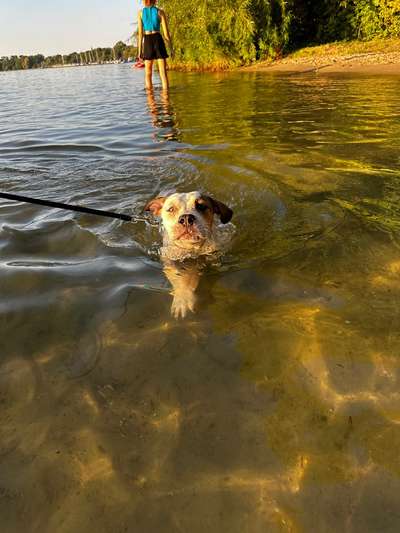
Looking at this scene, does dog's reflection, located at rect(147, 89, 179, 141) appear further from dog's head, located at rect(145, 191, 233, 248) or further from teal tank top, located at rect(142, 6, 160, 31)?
dog's head, located at rect(145, 191, 233, 248)

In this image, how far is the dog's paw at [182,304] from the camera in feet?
10.8

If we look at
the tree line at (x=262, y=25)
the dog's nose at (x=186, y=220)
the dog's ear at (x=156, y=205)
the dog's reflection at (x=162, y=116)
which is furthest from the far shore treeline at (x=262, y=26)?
the dog's nose at (x=186, y=220)

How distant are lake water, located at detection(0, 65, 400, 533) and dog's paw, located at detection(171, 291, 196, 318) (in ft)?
0.20

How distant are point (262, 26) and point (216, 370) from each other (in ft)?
97.5

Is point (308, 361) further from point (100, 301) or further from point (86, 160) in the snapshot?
point (86, 160)

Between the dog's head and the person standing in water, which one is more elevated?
the person standing in water

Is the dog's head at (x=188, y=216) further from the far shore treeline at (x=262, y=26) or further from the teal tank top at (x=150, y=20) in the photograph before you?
the far shore treeline at (x=262, y=26)

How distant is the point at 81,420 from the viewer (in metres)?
2.35

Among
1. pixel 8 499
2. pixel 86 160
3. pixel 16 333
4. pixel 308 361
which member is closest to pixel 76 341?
pixel 16 333

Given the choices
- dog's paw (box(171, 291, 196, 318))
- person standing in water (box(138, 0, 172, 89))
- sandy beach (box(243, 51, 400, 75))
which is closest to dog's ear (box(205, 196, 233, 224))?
dog's paw (box(171, 291, 196, 318))

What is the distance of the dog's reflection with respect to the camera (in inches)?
399

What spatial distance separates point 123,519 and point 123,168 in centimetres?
678

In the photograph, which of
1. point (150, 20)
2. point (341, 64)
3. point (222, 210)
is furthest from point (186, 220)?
point (341, 64)

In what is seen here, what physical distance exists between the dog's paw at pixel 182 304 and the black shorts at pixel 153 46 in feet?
39.5
